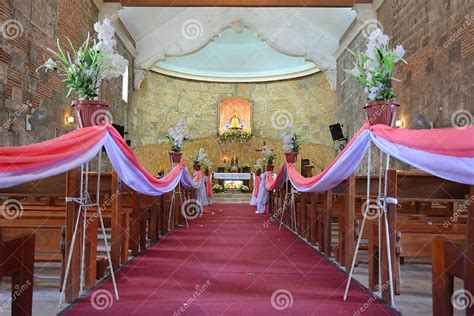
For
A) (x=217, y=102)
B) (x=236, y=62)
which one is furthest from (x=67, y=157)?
→ (x=236, y=62)

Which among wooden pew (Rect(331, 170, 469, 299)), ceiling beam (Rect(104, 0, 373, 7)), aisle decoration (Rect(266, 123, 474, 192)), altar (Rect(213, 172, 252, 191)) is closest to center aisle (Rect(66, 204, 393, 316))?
wooden pew (Rect(331, 170, 469, 299))

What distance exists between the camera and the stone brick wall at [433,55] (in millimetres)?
7312

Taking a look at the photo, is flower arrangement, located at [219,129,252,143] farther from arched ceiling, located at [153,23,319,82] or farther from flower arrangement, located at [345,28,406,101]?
flower arrangement, located at [345,28,406,101]

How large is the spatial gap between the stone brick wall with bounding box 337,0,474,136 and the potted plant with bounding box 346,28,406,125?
14.1ft

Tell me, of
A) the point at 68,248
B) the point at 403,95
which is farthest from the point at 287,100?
the point at 68,248

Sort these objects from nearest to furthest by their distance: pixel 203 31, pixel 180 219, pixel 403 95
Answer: pixel 180 219, pixel 403 95, pixel 203 31

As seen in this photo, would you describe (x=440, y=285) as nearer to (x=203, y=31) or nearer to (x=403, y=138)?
(x=403, y=138)

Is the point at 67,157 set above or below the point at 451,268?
above

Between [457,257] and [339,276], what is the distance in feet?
6.59

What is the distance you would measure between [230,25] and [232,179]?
607 cm

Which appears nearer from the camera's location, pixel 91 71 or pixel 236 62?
pixel 91 71

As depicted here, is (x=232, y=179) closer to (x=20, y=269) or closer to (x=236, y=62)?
(x=236, y=62)

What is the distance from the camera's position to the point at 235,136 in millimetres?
19625

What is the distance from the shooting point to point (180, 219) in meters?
9.19
